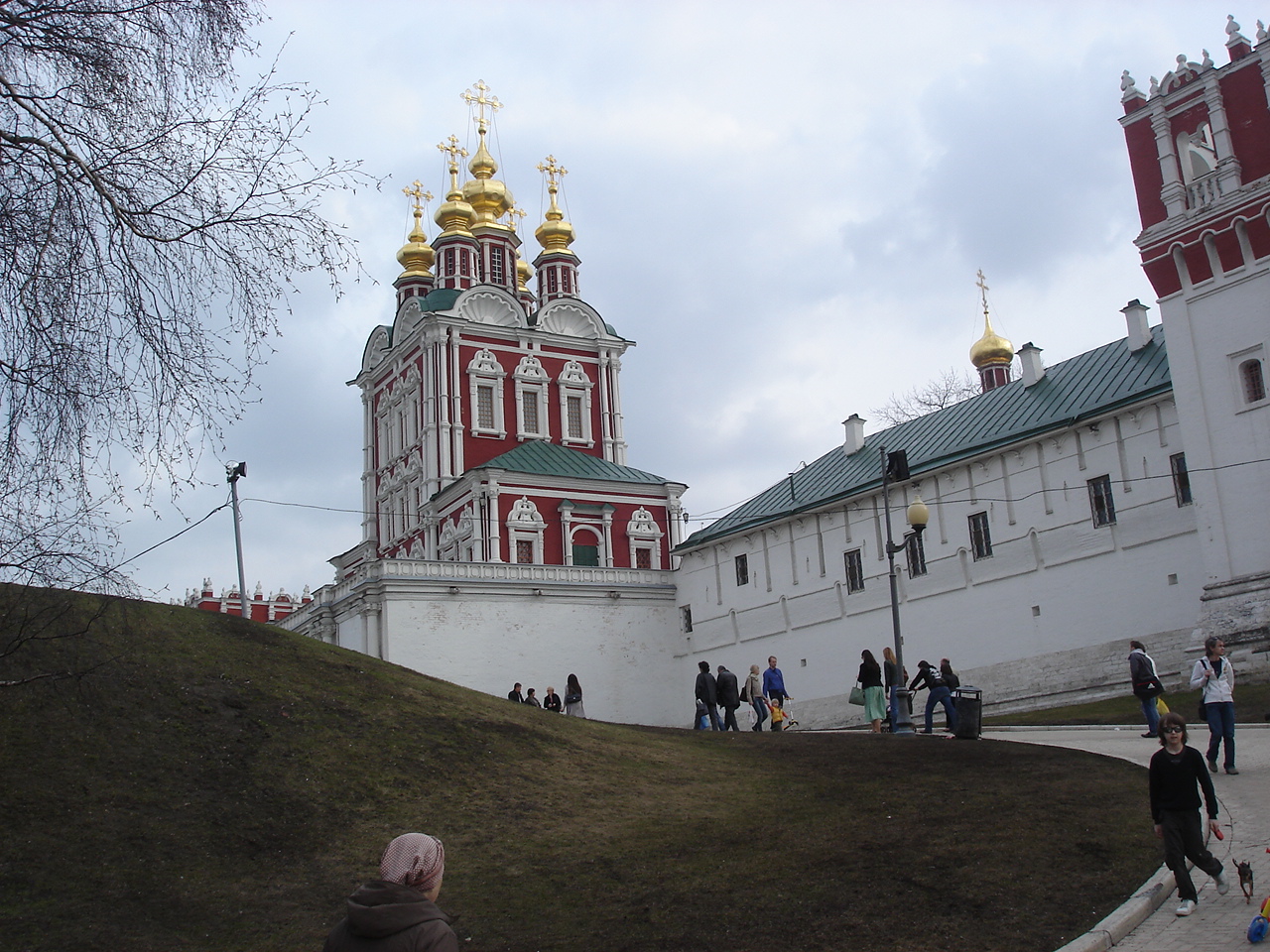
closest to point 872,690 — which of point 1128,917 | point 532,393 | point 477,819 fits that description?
point 477,819

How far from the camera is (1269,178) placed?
93.2ft

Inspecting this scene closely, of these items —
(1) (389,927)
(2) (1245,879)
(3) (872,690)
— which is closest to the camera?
(1) (389,927)

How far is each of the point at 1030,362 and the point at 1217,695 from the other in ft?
83.1

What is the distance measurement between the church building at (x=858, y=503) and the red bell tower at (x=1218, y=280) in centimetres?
5

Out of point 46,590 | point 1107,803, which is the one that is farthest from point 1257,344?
point 46,590

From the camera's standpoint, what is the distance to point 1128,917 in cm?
950

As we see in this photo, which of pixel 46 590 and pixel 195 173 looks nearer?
→ pixel 46 590

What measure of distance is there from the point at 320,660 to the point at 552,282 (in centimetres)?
4555

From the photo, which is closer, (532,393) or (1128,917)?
(1128,917)

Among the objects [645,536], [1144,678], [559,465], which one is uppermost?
[559,465]

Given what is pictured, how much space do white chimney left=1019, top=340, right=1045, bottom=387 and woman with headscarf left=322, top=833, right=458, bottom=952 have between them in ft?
117

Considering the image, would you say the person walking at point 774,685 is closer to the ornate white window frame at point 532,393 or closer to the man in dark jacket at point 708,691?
the man in dark jacket at point 708,691

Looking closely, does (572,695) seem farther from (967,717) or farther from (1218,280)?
(1218,280)

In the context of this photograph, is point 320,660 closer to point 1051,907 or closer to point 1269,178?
point 1051,907
